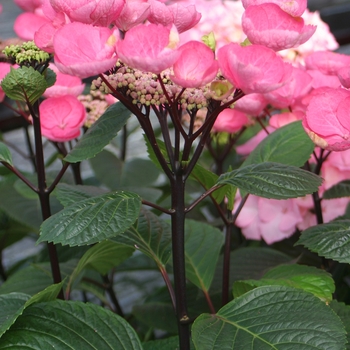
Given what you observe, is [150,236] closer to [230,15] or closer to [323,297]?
[323,297]

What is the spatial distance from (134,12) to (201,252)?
0.30m

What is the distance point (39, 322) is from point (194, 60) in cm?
23

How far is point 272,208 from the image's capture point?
643 mm

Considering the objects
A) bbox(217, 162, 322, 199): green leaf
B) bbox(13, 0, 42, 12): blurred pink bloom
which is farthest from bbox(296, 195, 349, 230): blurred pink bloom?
bbox(13, 0, 42, 12): blurred pink bloom

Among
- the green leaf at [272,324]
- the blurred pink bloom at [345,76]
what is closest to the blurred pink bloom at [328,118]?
the blurred pink bloom at [345,76]

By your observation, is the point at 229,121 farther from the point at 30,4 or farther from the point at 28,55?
the point at 30,4

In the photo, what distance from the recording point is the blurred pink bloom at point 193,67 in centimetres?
35

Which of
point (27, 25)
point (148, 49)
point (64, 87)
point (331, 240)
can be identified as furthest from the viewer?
point (27, 25)

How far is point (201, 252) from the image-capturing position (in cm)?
60

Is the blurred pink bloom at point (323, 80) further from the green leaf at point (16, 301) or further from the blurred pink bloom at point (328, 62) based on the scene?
the green leaf at point (16, 301)

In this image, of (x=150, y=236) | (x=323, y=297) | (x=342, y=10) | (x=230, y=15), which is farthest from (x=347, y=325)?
(x=342, y=10)

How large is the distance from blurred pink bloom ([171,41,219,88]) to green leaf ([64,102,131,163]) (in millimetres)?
117

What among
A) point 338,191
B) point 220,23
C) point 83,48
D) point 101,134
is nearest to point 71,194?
point 101,134

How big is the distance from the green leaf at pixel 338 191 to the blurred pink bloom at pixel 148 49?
0.29 metres
